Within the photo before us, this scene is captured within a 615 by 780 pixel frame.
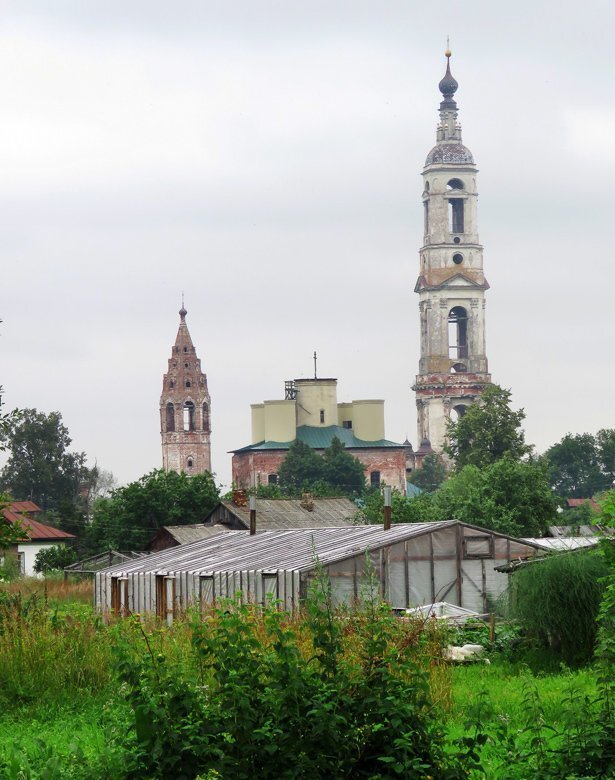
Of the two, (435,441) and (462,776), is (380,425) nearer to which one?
(435,441)

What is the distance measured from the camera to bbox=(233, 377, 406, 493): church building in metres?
107

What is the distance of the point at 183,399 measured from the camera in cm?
11662

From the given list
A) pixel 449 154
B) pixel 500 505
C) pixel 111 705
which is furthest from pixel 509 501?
pixel 449 154

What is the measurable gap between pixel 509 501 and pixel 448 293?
72647 millimetres

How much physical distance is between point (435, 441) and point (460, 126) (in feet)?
90.2

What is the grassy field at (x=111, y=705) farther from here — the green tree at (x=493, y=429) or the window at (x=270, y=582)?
the green tree at (x=493, y=429)

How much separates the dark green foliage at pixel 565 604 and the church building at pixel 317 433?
276ft

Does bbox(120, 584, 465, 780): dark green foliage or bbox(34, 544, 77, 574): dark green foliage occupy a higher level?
bbox(34, 544, 77, 574): dark green foliage

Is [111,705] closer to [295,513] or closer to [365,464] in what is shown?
[295,513]

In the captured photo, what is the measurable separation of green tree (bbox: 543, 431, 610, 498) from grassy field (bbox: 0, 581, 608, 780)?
315ft

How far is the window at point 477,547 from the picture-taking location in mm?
30031

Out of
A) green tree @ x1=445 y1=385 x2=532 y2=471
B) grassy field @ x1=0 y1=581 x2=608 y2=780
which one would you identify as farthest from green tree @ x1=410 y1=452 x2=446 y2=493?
grassy field @ x1=0 y1=581 x2=608 y2=780

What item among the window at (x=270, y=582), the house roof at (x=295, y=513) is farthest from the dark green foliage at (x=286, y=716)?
the house roof at (x=295, y=513)

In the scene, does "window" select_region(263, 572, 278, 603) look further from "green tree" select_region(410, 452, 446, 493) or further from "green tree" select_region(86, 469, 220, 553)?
"green tree" select_region(410, 452, 446, 493)
